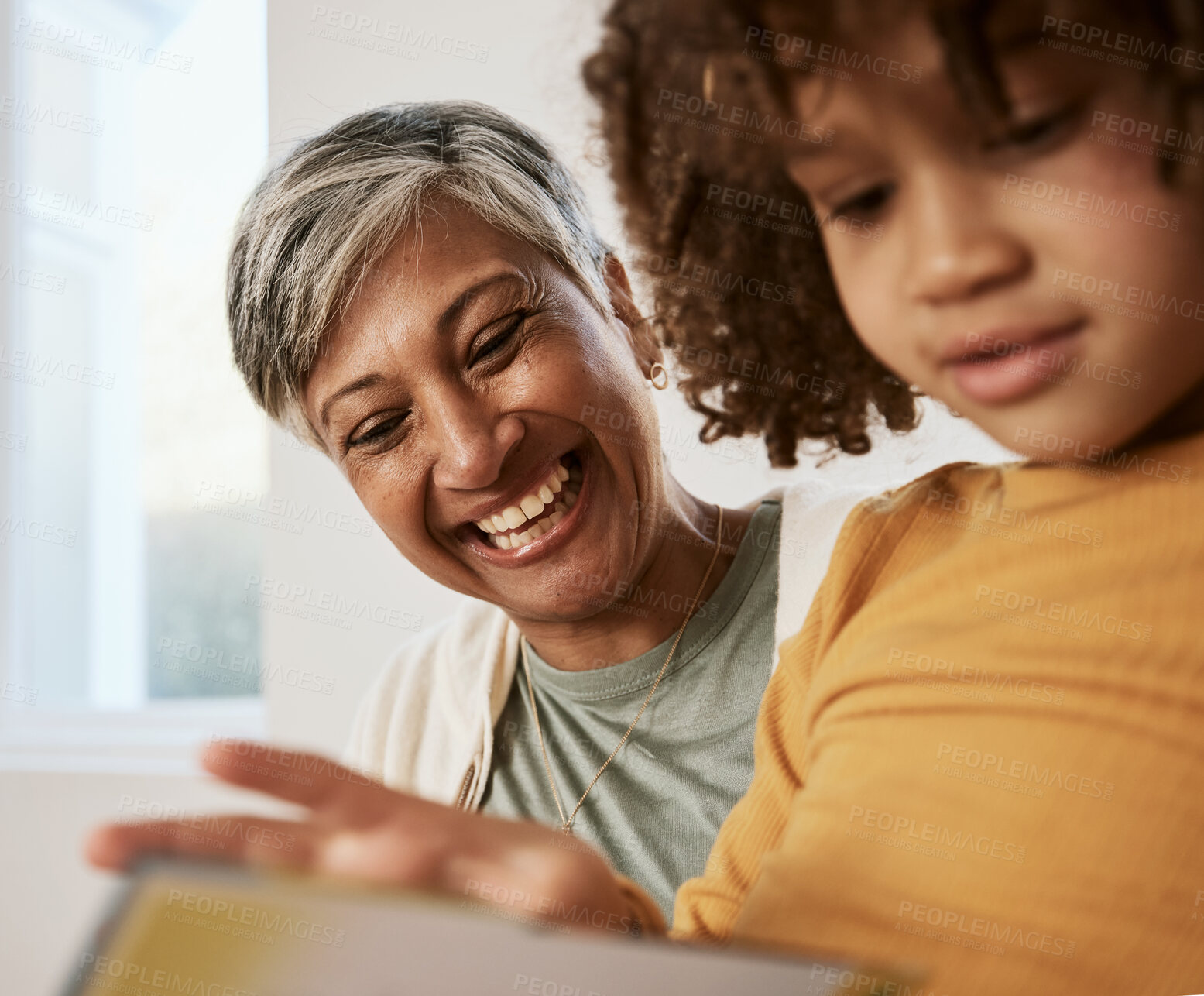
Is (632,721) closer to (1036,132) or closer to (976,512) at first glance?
(976,512)

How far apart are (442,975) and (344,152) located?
48 cm

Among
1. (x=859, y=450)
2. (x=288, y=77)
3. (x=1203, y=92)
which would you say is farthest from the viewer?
(x=288, y=77)

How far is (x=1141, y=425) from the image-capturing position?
37 centimetres

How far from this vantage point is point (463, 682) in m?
0.69

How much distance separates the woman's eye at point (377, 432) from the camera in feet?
1.94

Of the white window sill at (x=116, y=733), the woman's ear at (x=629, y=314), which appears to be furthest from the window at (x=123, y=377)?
the woman's ear at (x=629, y=314)

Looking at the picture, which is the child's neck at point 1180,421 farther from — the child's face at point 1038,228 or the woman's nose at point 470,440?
the woman's nose at point 470,440

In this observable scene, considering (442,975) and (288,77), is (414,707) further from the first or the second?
(288,77)

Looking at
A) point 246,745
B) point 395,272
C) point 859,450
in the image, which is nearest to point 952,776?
point 859,450

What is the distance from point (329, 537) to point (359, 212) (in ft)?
0.93

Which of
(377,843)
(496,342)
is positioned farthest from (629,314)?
(377,843)

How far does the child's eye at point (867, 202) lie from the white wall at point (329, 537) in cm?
22

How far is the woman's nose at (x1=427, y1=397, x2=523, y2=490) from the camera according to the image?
0.57 m

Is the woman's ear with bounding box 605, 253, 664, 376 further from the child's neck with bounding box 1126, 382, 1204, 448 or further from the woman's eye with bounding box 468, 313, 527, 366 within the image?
the child's neck with bounding box 1126, 382, 1204, 448
